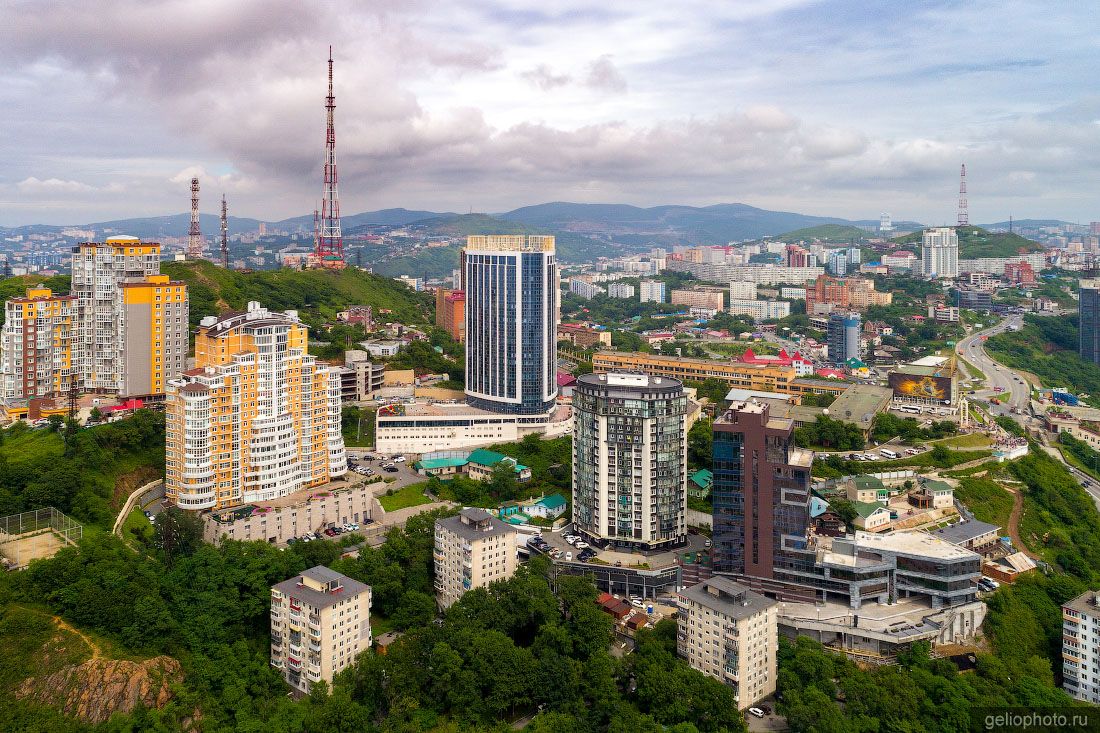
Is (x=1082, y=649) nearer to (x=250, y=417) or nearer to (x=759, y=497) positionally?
(x=759, y=497)

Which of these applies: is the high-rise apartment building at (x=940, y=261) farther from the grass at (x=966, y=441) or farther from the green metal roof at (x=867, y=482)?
the green metal roof at (x=867, y=482)

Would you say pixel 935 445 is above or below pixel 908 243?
below

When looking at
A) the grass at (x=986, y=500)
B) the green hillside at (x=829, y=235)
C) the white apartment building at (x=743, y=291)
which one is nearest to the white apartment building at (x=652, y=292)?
the white apartment building at (x=743, y=291)

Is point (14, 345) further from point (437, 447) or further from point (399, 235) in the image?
point (399, 235)

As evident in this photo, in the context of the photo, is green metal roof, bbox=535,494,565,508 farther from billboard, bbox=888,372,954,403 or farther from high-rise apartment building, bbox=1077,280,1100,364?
high-rise apartment building, bbox=1077,280,1100,364

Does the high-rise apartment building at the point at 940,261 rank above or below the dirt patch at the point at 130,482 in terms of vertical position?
above

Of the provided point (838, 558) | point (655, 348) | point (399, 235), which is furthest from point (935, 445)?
point (399, 235)


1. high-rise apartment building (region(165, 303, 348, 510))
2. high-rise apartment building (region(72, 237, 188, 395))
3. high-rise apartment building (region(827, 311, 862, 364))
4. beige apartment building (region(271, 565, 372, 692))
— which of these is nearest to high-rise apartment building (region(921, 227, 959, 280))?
high-rise apartment building (region(827, 311, 862, 364))
